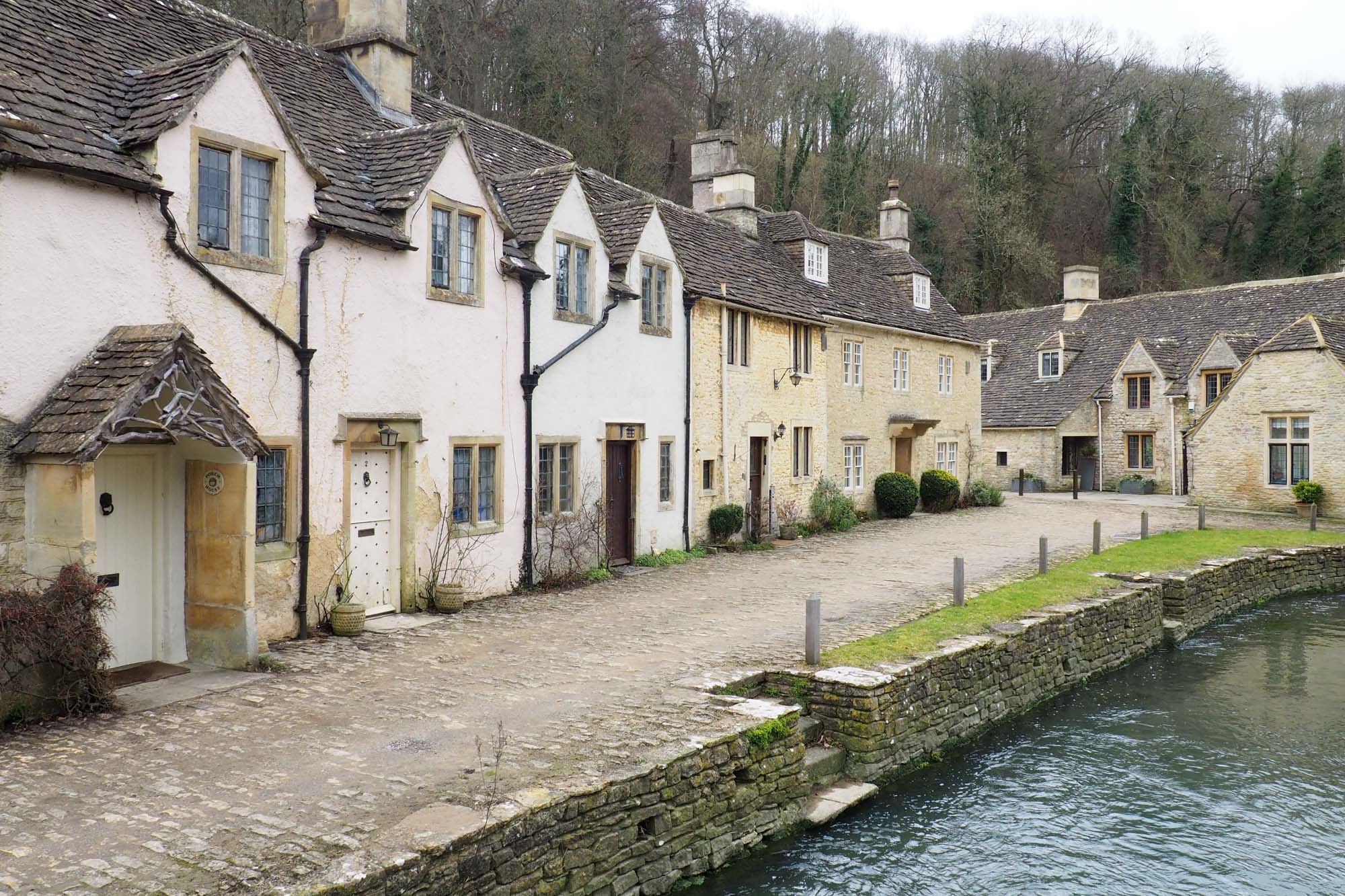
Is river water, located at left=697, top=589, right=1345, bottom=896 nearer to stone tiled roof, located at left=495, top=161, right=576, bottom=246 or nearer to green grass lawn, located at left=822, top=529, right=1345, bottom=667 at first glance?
green grass lawn, located at left=822, top=529, right=1345, bottom=667

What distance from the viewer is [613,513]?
19031 mm

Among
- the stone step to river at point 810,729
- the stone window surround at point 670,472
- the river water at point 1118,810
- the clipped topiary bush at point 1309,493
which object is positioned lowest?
the river water at point 1118,810

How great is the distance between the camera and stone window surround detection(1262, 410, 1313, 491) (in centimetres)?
3005

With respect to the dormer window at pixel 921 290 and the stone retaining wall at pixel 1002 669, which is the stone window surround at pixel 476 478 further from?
the dormer window at pixel 921 290

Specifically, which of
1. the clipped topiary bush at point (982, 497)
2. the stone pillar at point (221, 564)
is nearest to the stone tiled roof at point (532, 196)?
the stone pillar at point (221, 564)

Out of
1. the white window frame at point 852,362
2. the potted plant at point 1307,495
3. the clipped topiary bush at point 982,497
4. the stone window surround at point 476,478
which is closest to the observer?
the stone window surround at point 476,478

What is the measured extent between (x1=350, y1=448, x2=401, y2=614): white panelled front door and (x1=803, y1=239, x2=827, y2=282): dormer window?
17.8 m

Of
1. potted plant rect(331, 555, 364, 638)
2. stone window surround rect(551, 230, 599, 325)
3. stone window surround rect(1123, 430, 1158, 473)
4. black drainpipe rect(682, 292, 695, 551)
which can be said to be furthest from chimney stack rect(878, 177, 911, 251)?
potted plant rect(331, 555, 364, 638)

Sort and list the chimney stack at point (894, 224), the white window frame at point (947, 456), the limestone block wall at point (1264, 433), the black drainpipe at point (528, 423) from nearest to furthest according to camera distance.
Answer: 1. the black drainpipe at point (528, 423)
2. the limestone block wall at point (1264, 433)
3. the white window frame at point (947, 456)
4. the chimney stack at point (894, 224)

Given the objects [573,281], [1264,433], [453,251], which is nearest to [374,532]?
[453,251]

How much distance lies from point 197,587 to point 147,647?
0.81m

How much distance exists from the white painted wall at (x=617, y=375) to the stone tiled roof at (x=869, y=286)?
828cm

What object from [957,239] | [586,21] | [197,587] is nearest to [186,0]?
[197,587]

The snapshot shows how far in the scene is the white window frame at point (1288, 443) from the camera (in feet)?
98.7
